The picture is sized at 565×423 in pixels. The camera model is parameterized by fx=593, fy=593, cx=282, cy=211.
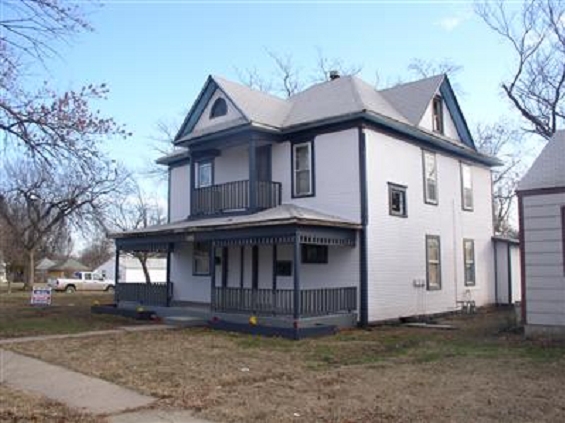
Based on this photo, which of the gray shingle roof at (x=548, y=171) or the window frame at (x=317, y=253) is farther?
the window frame at (x=317, y=253)

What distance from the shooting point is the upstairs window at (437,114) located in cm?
2245

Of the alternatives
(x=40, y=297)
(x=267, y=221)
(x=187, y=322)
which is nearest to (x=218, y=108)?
(x=267, y=221)

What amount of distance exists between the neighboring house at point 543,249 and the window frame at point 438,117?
8.35 metres

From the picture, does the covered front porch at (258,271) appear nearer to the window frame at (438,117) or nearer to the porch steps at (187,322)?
the porch steps at (187,322)

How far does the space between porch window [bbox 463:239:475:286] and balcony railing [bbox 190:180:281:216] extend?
8269mm

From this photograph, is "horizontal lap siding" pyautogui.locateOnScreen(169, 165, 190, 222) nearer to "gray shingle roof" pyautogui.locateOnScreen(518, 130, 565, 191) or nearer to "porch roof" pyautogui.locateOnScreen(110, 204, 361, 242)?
"porch roof" pyautogui.locateOnScreen(110, 204, 361, 242)

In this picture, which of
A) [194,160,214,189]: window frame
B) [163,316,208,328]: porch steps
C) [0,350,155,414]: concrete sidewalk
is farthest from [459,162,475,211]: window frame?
[0,350,155,414]: concrete sidewalk

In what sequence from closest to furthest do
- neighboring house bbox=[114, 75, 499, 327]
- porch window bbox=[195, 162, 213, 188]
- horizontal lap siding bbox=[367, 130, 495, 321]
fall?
neighboring house bbox=[114, 75, 499, 327] → horizontal lap siding bbox=[367, 130, 495, 321] → porch window bbox=[195, 162, 213, 188]

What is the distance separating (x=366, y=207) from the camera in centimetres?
1817

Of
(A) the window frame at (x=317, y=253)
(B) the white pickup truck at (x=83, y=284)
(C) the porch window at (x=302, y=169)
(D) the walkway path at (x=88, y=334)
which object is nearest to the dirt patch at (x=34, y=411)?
(D) the walkway path at (x=88, y=334)

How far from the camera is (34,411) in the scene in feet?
23.7

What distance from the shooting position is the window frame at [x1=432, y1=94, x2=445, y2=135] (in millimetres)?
22422

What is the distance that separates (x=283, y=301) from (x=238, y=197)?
15.7 feet

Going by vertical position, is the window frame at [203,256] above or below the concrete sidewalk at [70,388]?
above
